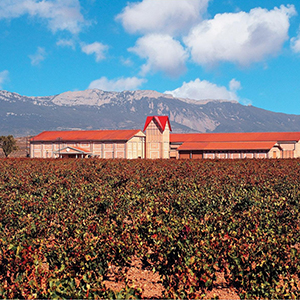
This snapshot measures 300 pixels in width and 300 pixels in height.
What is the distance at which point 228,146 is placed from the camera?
208 feet

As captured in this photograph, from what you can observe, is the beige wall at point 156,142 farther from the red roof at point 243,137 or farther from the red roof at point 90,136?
the red roof at point 243,137

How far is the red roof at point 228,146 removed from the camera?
6106 cm

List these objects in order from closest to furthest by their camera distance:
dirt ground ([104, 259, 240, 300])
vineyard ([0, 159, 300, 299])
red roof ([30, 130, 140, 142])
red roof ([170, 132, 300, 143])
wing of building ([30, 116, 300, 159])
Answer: vineyard ([0, 159, 300, 299]) < dirt ground ([104, 259, 240, 300]) < wing of building ([30, 116, 300, 159]) < red roof ([30, 130, 140, 142]) < red roof ([170, 132, 300, 143])

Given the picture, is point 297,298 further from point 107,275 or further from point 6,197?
point 6,197

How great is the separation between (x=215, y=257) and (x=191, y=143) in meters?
59.1

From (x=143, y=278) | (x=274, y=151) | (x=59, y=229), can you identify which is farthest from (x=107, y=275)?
(x=274, y=151)

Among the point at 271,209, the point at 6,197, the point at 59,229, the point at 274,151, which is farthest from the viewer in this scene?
the point at 274,151

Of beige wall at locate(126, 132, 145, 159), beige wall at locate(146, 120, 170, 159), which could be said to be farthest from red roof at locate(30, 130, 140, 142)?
beige wall at locate(146, 120, 170, 159)

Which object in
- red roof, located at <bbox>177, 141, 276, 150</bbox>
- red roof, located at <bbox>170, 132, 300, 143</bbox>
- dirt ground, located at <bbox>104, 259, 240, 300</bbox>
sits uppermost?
red roof, located at <bbox>170, 132, 300, 143</bbox>

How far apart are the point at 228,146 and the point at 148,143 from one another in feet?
55.5

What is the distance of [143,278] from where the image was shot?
9070 mm

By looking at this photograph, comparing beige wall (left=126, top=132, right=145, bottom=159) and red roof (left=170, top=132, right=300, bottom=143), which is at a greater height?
red roof (left=170, top=132, right=300, bottom=143)

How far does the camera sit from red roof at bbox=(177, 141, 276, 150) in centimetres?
6106

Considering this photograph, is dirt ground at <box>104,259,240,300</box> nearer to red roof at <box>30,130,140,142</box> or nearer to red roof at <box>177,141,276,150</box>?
red roof at <box>177,141,276,150</box>
